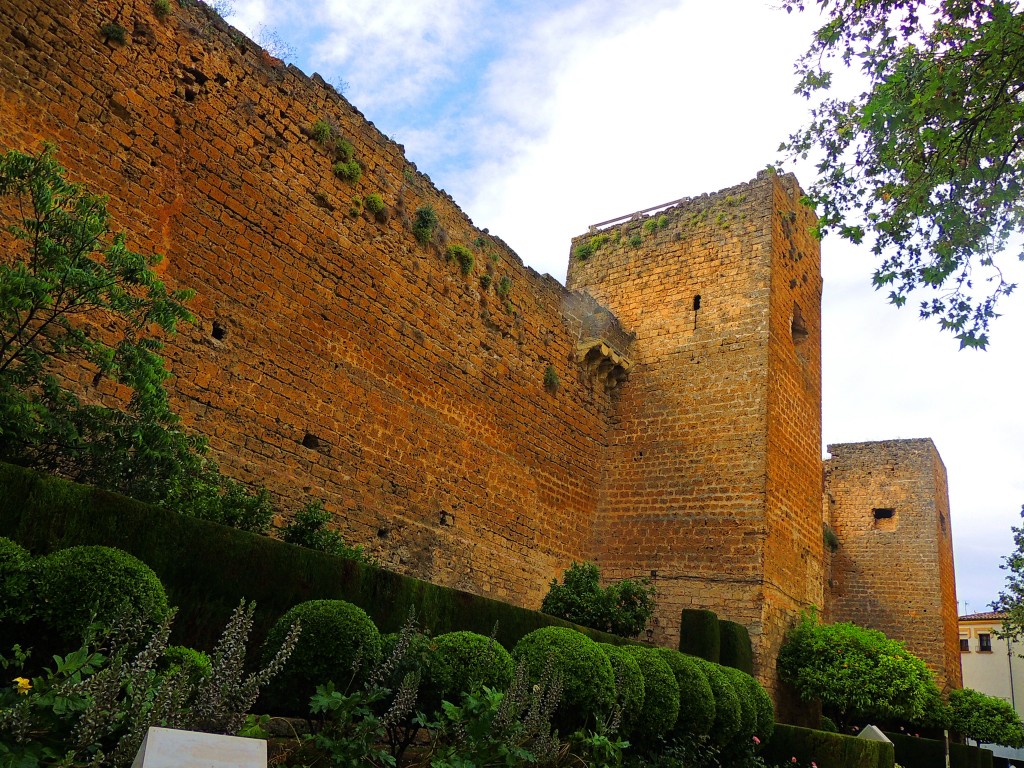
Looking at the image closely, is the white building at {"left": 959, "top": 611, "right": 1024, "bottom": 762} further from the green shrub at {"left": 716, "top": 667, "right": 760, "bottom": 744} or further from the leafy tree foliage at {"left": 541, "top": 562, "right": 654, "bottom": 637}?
the green shrub at {"left": 716, "top": 667, "right": 760, "bottom": 744}

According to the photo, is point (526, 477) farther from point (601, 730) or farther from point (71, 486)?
point (71, 486)

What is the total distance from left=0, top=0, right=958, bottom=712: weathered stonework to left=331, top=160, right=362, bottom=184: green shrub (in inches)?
4.7

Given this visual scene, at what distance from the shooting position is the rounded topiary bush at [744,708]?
27.5ft

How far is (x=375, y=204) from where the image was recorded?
11.6 meters

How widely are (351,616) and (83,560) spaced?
1.57 meters

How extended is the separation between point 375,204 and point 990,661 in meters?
40.7

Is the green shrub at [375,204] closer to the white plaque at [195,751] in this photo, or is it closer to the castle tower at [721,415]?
the castle tower at [721,415]

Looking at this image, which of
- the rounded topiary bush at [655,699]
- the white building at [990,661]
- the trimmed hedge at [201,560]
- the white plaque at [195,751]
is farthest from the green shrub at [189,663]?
the white building at [990,661]

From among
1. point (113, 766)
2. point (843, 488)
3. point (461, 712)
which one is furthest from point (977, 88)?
point (843, 488)

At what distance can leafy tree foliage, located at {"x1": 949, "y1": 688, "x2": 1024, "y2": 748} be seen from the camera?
20.7m

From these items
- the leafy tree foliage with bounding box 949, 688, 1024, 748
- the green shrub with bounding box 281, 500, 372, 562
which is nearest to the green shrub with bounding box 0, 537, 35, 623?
the green shrub with bounding box 281, 500, 372, 562

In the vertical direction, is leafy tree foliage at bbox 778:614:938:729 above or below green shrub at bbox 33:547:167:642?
above

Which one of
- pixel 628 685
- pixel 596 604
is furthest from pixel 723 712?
pixel 596 604

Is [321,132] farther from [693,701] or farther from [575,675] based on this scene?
[693,701]
